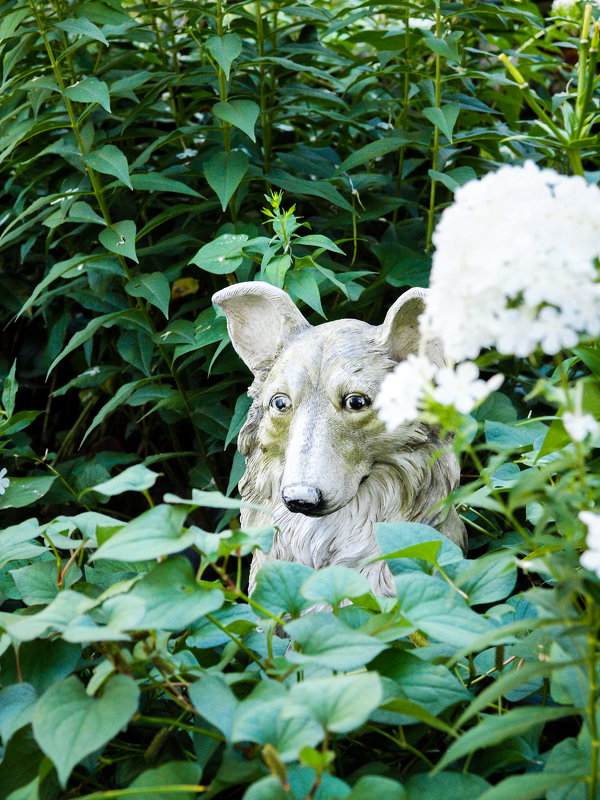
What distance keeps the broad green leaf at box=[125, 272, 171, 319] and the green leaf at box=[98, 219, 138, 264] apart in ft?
0.22

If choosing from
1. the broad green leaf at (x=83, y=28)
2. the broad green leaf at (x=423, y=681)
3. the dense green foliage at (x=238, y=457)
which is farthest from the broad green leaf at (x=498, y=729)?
the broad green leaf at (x=83, y=28)

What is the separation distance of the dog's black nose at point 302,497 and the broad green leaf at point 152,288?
73cm

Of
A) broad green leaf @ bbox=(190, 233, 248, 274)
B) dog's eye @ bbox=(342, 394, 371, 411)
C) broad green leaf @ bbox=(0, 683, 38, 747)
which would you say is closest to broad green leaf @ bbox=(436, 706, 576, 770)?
broad green leaf @ bbox=(0, 683, 38, 747)

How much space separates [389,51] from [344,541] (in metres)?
1.38

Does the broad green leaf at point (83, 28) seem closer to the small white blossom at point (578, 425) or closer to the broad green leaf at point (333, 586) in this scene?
the broad green leaf at point (333, 586)

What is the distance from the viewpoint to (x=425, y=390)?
0.89 metres

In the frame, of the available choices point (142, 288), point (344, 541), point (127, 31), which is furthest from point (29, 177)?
point (344, 541)

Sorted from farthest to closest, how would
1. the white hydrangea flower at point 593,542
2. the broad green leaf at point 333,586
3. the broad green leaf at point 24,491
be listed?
the broad green leaf at point 24,491
the broad green leaf at point 333,586
the white hydrangea flower at point 593,542

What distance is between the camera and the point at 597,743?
896 millimetres

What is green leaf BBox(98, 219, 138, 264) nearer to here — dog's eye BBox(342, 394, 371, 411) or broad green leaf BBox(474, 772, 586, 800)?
dog's eye BBox(342, 394, 371, 411)

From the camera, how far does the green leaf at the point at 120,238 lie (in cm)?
198

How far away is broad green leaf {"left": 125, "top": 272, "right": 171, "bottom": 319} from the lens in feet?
6.57

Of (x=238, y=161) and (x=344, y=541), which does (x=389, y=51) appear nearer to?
(x=238, y=161)

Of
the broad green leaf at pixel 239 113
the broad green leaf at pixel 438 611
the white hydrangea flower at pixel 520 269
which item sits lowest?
the broad green leaf at pixel 438 611
